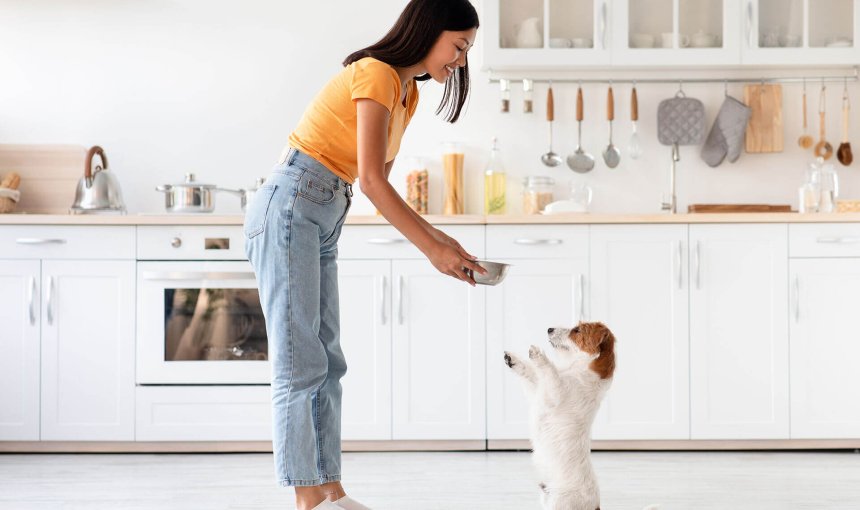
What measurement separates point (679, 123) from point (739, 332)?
3.37ft

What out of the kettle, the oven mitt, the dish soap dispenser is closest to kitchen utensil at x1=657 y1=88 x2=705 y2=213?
the oven mitt

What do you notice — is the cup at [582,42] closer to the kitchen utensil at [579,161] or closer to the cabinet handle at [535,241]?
the kitchen utensil at [579,161]

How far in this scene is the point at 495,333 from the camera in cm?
310

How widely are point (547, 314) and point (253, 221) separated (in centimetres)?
155

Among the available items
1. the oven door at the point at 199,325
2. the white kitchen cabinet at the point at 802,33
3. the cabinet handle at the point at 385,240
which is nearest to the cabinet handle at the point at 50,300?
the oven door at the point at 199,325

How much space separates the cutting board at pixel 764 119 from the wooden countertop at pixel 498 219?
692 millimetres

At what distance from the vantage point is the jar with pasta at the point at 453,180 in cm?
364

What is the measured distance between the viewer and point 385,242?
10.2 ft

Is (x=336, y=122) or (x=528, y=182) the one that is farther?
(x=528, y=182)

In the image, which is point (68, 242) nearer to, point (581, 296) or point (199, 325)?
point (199, 325)

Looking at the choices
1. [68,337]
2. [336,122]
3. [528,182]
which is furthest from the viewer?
[528,182]

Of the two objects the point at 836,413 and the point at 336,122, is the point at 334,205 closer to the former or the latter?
the point at 336,122

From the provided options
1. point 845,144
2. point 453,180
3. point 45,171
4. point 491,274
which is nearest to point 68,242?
point 45,171

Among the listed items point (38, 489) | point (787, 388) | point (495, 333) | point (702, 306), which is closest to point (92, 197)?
point (38, 489)
